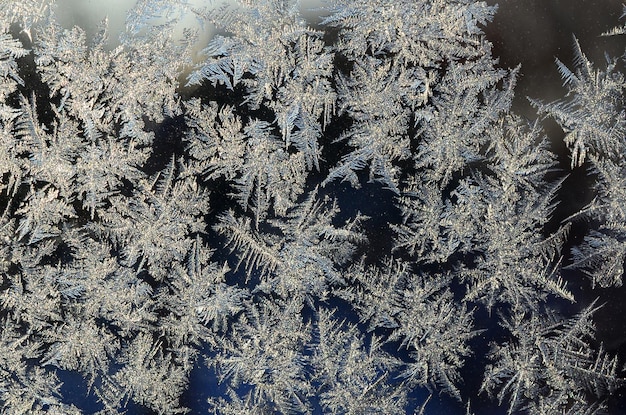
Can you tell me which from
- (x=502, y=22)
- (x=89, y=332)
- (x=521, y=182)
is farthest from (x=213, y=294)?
(x=502, y=22)

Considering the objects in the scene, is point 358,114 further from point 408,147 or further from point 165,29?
point 165,29

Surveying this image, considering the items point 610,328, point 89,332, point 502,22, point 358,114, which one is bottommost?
point 89,332

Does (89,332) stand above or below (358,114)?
below

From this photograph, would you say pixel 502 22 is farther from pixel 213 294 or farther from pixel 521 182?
pixel 213 294

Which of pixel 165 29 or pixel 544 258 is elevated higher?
pixel 165 29

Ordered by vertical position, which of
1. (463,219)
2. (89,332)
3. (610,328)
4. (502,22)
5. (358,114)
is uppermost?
(502,22)

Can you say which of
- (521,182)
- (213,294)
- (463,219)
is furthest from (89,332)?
(521,182)
